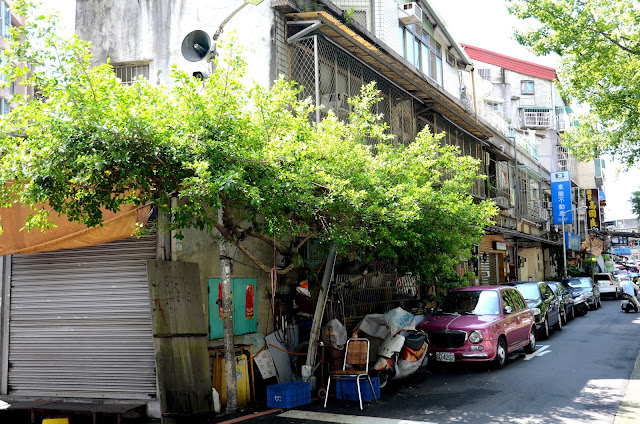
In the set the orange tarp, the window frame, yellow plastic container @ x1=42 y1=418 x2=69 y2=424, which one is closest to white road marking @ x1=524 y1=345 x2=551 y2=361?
the orange tarp

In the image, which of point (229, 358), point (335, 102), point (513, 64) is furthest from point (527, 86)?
point (229, 358)

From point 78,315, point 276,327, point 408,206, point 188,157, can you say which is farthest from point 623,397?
point 78,315

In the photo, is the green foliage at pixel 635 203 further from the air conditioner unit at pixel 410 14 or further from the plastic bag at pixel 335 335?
the plastic bag at pixel 335 335

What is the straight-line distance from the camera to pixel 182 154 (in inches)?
293

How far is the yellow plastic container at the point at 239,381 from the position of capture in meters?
9.87

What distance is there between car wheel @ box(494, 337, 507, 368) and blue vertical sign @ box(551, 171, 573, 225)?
27.7m

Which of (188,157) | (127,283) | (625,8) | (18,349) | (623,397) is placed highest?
(625,8)

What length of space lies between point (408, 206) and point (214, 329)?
411cm

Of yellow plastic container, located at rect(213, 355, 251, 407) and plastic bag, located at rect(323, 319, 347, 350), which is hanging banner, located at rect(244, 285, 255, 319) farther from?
plastic bag, located at rect(323, 319, 347, 350)

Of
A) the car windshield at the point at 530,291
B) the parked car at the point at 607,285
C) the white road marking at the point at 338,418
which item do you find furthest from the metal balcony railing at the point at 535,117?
the white road marking at the point at 338,418

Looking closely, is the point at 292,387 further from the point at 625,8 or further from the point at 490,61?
the point at 490,61

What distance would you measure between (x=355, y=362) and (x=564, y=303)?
14523 mm

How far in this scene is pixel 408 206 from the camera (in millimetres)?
9734

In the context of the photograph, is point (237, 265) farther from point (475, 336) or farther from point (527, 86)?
point (527, 86)
